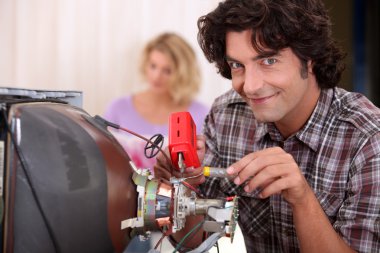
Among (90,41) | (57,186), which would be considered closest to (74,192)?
(57,186)

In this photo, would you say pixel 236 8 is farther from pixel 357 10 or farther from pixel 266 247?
pixel 357 10

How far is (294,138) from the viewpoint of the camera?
3.95ft

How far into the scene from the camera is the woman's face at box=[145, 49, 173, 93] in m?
2.84

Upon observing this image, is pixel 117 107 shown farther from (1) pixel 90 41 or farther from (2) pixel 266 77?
(2) pixel 266 77

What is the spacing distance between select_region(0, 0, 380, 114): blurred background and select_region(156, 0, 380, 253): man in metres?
1.64

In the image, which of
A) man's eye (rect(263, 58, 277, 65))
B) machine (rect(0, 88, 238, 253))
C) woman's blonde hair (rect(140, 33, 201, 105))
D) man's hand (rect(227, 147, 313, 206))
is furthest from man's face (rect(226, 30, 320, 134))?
woman's blonde hair (rect(140, 33, 201, 105))

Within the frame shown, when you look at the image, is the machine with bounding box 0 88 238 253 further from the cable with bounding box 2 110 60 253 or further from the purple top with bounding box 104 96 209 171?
the purple top with bounding box 104 96 209 171

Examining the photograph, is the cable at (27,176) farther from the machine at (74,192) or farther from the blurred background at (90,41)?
the blurred background at (90,41)

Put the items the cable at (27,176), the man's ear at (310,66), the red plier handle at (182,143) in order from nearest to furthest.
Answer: the cable at (27,176)
the red plier handle at (182,143)
the man's ear at (310,66)

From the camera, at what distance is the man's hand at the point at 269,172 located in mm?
889

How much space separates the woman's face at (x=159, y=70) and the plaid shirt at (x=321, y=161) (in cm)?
144

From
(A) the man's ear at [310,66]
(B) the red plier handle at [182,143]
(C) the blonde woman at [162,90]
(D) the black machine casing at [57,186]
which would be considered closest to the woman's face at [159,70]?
(C) the blonde woman at [162,90]

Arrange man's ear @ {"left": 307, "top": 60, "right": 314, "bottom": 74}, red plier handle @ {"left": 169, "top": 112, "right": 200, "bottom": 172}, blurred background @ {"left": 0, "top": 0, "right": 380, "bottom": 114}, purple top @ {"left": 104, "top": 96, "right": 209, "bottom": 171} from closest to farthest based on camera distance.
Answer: red plier handle @ {"left": 169, "top": 112, "right": 200, "bottom": 172}
man's ear @ {"left": 307, "top": 60, "right": 314, "bottom": 74}
purple top @ {"left": 104, "top": 96, "right": 209, "bottom": 171}
blurred background @ {"left": 0, "top": 0, "right": 380, "bottom": 114}

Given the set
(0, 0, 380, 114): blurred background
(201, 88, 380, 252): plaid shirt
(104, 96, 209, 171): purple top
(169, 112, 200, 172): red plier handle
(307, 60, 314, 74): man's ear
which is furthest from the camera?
(0, 0, 380, 114): blurred background
